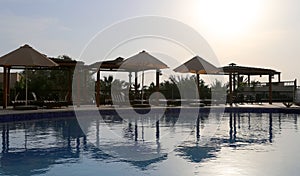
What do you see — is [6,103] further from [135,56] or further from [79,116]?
[135,56]

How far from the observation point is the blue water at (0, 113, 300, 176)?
5516 millimetres

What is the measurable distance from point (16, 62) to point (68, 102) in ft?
10.8

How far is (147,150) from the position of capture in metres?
7.05

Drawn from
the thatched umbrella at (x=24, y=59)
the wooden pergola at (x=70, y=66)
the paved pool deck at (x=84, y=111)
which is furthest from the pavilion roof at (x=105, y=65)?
the thatched umbrella at (x=24, y=59)

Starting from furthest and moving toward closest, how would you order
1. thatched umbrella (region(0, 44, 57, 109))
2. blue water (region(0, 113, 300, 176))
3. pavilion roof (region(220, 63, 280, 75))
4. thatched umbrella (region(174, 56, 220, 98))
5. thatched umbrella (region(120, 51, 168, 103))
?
pavilion roof (region(220, 63, 280, 75)) → thatched umbrella (region(174, 56, 220, 98)) → thatched umbrella (region(120, 51, 168, 103)) → thatched umbrella (region(0, 44, 57, 109)) → blue water (region(0, 113, 300, 176))

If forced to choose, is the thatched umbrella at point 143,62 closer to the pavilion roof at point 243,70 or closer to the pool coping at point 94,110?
the pool coping at point 94,110

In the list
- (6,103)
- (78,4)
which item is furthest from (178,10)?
(6,103)

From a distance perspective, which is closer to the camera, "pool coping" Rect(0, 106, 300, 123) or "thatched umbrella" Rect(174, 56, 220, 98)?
"pool coping" Rect(0, 106, 300, 123)

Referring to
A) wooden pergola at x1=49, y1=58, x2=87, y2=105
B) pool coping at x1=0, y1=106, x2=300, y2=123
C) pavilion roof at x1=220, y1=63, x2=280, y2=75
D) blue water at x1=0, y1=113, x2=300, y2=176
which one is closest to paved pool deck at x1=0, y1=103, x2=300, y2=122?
pool coping at x1=0, y1=106, x2=300, y2=123

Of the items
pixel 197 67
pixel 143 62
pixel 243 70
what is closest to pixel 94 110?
pixel 143 62

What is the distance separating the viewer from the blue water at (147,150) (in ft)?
18.1

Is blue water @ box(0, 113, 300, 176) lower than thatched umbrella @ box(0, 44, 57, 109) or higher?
lower

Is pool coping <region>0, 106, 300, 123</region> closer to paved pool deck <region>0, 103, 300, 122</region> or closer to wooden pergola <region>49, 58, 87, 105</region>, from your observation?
paved pool deck <region>0, 103, 300, 122</region>

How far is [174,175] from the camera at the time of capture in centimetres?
524
